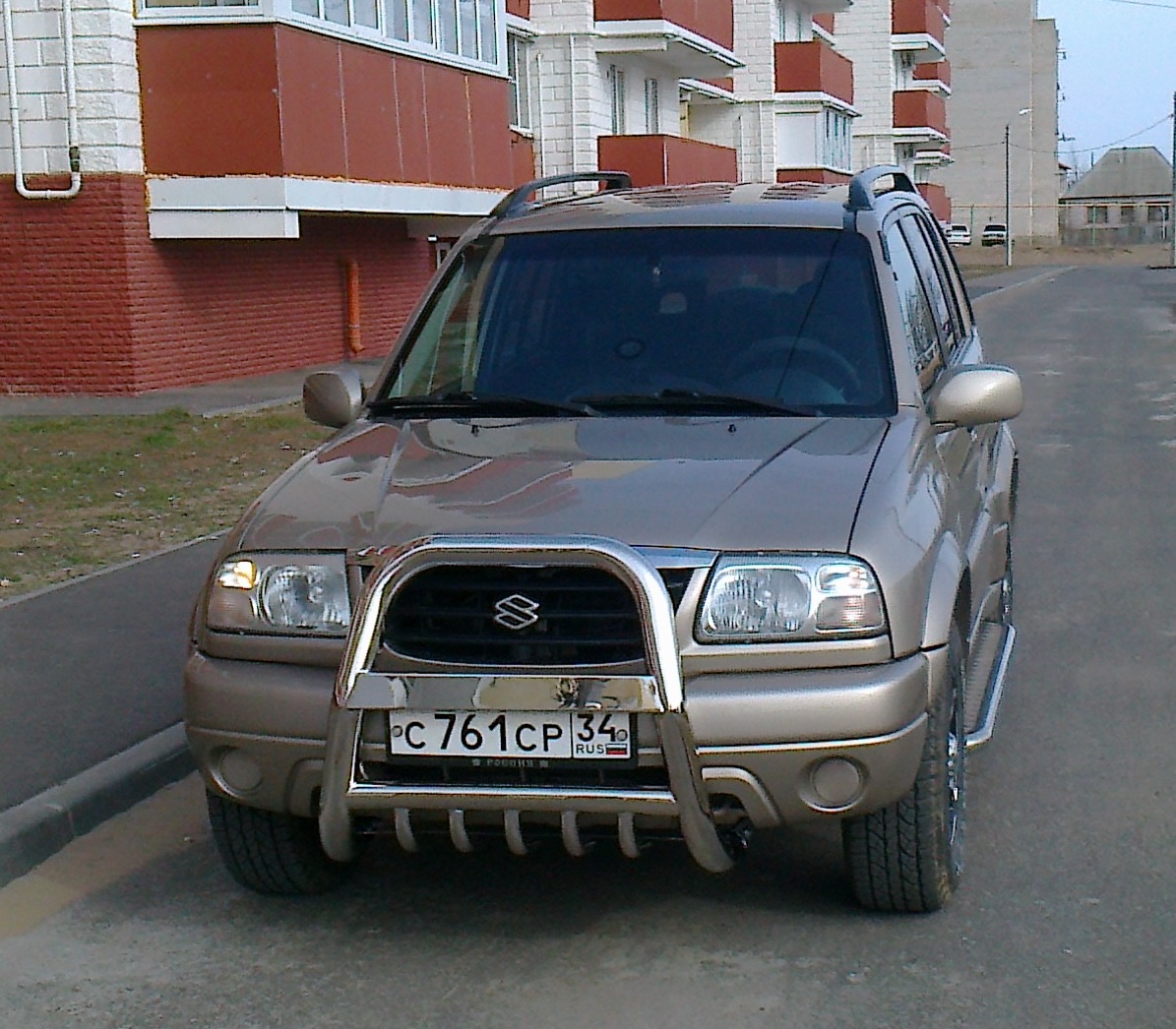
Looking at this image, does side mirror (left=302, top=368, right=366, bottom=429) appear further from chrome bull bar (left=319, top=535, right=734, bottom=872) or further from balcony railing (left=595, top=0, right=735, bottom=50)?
balcony railing (left=595, top=0, right=735, bottom=50)

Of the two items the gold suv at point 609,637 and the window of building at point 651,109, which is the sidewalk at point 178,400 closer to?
the gold suv at point 609,637

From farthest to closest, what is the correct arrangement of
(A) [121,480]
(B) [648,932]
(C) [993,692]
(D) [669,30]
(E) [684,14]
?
(E) [684,14] < (D) [669,30] < (A) [121,480] < (C) [993,692] < (B) [648,932]

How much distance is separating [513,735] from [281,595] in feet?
2.17

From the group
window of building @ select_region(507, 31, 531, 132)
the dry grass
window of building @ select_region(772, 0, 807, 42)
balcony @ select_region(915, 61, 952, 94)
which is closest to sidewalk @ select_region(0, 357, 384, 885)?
the dry grass

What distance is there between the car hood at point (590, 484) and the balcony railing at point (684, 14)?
2956 centimetres

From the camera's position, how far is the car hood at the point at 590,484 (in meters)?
4.19

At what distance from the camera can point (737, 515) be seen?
13.9 ft

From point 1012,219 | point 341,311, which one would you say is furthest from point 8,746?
point 1012,219

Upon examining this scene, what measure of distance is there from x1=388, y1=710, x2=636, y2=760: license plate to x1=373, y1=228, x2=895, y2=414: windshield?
4.51 feet

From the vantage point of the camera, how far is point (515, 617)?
4.12 meters

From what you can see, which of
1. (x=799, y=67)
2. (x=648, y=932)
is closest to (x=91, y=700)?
(x=648, y=932)

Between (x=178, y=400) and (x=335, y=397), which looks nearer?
(x=335, y=397)

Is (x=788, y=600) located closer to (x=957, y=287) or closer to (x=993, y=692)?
(x=993, y=692)

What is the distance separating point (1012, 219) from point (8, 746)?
114 m
